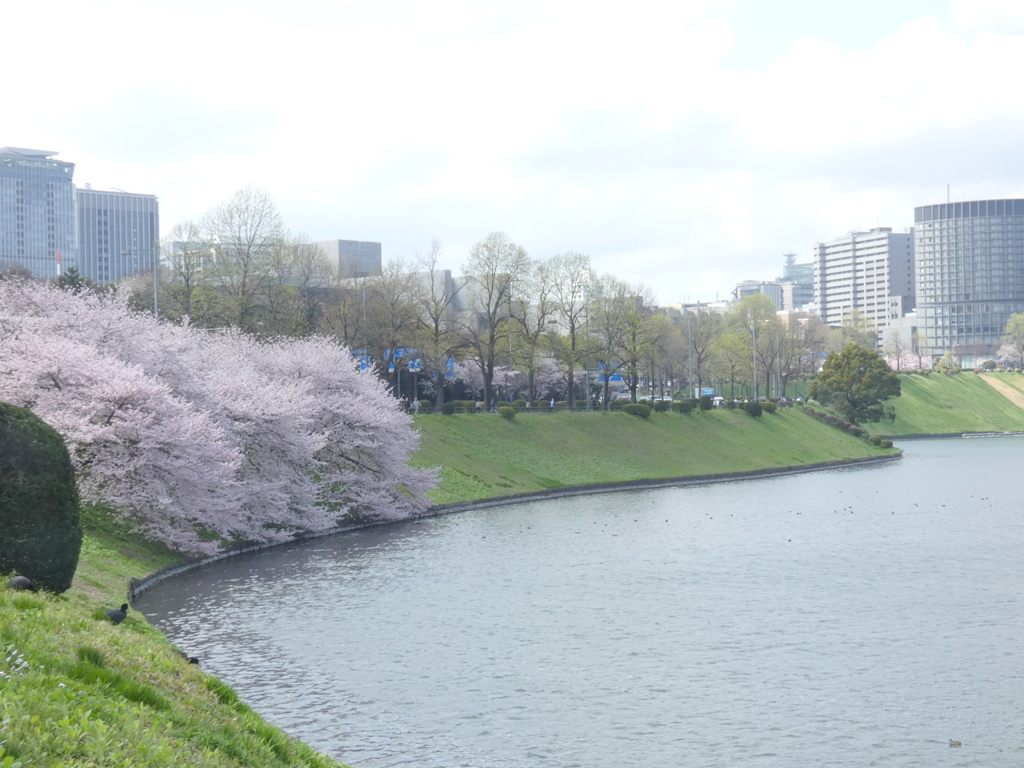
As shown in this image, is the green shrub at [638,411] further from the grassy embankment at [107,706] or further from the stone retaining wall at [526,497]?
the grassy embankment at [107,706]

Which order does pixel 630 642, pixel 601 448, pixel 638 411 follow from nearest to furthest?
pixel 630 642
pixel 601 448
pixel 638 411

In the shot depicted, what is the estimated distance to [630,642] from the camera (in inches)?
1107

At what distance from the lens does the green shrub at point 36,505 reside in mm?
23031

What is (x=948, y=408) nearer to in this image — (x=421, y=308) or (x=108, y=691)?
(x=421, y=308)

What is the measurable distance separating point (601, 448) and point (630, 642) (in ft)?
185

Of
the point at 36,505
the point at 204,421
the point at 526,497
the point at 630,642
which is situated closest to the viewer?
the point at 36,505

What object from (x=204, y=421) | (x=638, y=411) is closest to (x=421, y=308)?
(x=638, y=411)

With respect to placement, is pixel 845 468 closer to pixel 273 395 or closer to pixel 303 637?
pixel 273 395

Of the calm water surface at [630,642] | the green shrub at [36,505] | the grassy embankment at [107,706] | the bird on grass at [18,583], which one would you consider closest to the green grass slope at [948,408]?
the calm water surface at [630,642]

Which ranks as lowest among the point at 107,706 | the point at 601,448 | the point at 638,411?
the point at 601,448

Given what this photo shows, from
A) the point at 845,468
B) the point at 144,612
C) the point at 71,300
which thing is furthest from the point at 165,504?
the point at 845,468

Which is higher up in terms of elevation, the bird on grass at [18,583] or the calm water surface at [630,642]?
the bird on grass at [18,583]

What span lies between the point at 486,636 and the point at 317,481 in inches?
1109

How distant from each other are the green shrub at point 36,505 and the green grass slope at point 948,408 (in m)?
129
